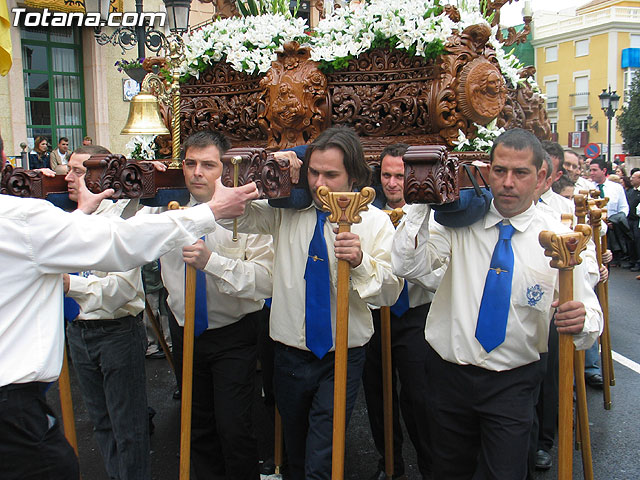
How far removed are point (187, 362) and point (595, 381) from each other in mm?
4198

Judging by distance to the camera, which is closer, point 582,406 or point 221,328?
point 582,406

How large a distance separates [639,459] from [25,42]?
15516 mm

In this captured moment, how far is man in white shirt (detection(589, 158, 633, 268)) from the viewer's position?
39.9 feet

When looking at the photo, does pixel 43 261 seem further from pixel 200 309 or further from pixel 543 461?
pixel 543 461

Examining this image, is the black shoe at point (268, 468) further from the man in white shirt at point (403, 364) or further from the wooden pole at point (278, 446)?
the man in white shirt at point (403, 364)

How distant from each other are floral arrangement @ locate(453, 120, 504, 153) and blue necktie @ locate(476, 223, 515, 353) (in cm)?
178

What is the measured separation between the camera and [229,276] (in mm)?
3666

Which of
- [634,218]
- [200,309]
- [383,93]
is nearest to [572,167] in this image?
[383,93]

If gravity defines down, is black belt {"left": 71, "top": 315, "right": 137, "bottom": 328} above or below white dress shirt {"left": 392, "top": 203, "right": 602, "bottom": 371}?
below

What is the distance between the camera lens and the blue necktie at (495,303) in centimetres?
306

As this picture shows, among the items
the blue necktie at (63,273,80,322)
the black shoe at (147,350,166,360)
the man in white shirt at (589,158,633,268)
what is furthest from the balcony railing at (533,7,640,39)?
the blue necktie at (63,273,80,322)

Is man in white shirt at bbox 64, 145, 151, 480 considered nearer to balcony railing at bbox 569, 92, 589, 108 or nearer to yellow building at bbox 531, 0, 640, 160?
yellow building at bbox 531, 0, 640, 160

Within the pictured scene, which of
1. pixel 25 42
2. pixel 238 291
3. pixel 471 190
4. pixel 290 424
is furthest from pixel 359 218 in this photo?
pixel 25 42

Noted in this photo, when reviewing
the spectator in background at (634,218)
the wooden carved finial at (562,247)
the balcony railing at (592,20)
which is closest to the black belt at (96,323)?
the wooden carved finial at (562,247)
